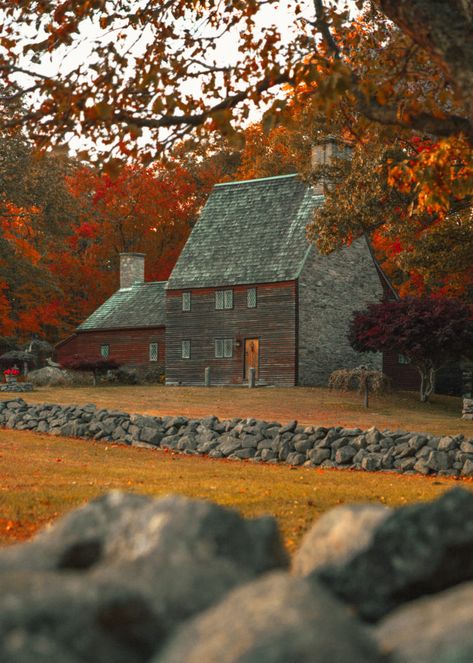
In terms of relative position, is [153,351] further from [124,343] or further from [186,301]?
[186,301]

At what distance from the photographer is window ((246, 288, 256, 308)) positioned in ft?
150

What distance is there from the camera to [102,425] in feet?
74.9

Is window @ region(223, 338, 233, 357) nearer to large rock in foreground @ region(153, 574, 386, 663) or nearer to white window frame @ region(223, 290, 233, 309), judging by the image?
white window frame @ region(223, 290, 233, 309)

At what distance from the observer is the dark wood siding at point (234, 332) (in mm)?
44500

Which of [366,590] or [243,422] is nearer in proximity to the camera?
[366,590]

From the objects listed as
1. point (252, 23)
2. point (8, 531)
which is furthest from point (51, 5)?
point (8, 531)

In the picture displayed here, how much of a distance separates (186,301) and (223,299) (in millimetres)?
2410

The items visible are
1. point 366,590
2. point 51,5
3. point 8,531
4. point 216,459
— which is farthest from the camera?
point 216,459

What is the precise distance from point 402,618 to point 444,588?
0.67 meters

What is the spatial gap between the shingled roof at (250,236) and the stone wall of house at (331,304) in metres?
1.41

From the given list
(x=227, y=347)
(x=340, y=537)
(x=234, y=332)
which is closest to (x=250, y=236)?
(x=234, y=332)

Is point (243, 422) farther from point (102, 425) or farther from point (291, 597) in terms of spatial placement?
point (291, 597)

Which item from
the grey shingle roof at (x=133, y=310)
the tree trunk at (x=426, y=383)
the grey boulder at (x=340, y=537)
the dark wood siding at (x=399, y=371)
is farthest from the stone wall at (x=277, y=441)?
the grey shingle roof at (x=133, y=310)

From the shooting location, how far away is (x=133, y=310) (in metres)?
53.6
